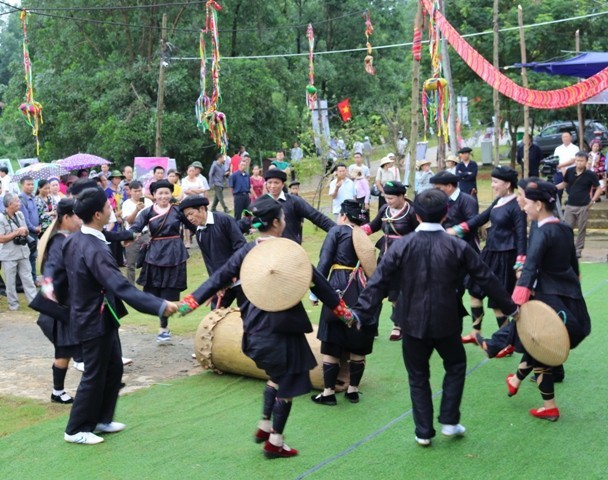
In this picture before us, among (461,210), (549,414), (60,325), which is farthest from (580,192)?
(60,325)

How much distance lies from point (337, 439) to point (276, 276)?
4.57 ft

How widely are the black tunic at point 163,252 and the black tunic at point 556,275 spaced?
162 inches

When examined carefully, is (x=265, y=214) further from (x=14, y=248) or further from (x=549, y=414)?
(x=14, y=248)

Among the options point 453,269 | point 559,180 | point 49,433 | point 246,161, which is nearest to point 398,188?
point 453,269

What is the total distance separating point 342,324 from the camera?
6.78 m

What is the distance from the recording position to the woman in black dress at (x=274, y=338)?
18.2 feet

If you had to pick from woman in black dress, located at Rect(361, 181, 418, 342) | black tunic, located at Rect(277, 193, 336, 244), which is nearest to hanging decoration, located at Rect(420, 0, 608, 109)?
woman in black dress, located at Rect(361, 181, 418, 342)

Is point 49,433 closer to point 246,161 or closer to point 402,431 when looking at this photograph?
point 402,431

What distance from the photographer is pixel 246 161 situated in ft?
61.7

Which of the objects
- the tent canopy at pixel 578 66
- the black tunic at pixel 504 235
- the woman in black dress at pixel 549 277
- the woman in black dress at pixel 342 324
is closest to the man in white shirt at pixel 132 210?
the woman in black dress at pixel 342 324

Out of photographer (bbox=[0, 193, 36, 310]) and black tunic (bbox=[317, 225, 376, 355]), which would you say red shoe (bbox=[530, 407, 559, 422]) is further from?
photographer (bbox=[0, 193, 36, 310])

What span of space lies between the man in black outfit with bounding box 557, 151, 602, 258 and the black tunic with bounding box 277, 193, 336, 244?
7.05m

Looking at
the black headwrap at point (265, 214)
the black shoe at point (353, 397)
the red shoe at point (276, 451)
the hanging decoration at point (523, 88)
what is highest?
the hanging decoration at point (523, 88)

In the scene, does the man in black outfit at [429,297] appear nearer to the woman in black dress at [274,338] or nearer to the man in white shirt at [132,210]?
the woman in black dress at [274,338]
